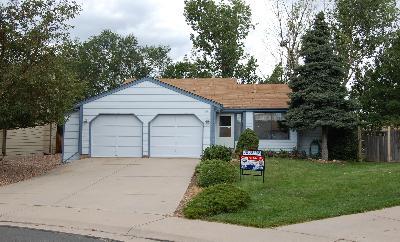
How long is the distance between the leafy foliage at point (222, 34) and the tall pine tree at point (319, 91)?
20.4m

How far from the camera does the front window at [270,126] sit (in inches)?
1015

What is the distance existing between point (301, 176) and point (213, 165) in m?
3.37

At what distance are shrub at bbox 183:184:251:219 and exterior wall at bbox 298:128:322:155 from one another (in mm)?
15175

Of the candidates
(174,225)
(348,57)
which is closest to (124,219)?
(174,225)

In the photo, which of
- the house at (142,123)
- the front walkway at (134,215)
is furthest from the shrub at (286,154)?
the front walkway at (134,215)

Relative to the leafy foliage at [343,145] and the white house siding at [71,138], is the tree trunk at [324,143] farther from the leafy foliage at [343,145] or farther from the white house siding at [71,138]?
the white house siding at [71,138]

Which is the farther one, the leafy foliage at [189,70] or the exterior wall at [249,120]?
the leafy foliage at [189,70]

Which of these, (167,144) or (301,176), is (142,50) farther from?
(301,176)

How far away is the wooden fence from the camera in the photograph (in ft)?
78.9

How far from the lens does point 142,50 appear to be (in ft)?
207

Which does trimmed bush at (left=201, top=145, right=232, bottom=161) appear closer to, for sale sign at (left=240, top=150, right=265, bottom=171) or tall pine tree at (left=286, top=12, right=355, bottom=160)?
for sale sign at (left=240, top=150, right=265, bottom=171)

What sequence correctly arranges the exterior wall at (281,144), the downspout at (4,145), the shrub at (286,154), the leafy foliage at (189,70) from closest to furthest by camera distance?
the shrub at (286,154) < the exterior wall at (281,144) < the downspout at (4,145) < the leafy foliage at (189,70)

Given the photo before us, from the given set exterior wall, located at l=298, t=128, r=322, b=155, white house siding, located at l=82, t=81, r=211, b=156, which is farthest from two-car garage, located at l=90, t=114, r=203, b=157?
exterior wall, located at l=298, t=128, r=322, b=155

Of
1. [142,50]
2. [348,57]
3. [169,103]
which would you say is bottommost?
[169,103]
